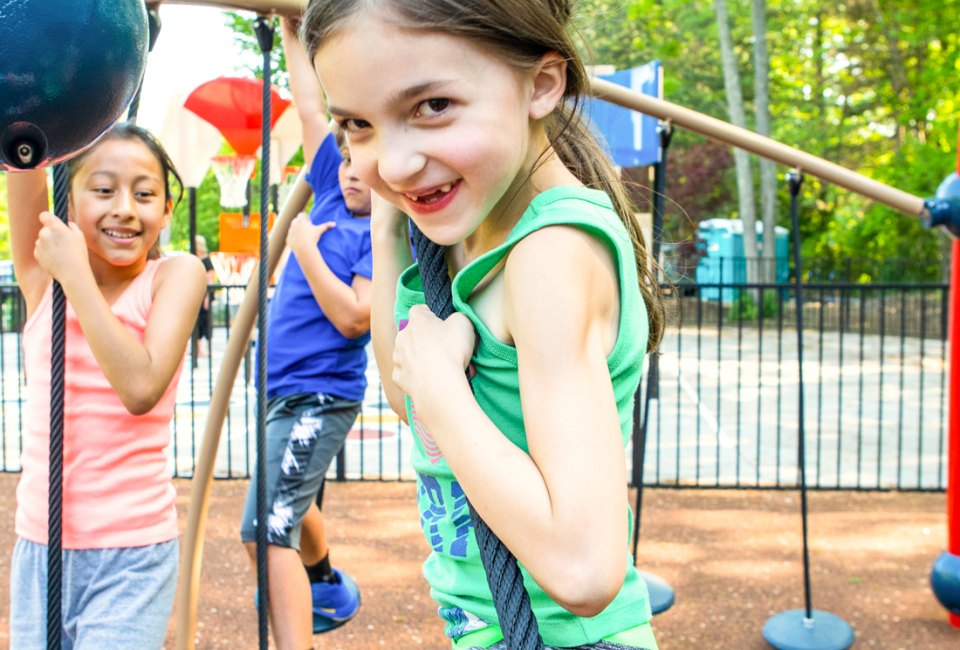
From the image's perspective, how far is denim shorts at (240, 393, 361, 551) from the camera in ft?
9.55

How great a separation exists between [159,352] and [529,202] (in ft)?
3.45

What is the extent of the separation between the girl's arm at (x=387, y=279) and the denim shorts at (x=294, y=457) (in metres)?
1.63

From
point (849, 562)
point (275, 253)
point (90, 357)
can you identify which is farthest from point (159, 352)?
point (849, 562)

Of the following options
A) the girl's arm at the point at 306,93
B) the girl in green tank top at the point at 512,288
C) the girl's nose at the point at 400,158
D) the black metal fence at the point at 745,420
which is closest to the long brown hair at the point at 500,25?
the girl in green tank top at the point at 512,288

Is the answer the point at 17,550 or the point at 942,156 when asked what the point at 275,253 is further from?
the point at 942,156

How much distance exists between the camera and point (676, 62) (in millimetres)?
26531

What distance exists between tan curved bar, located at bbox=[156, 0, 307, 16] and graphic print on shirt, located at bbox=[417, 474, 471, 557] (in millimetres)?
1257

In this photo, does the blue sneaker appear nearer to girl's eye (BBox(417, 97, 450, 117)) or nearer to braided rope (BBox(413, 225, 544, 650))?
braided rope (BBox(413, 225, 544, 650))

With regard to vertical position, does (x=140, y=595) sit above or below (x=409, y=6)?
below

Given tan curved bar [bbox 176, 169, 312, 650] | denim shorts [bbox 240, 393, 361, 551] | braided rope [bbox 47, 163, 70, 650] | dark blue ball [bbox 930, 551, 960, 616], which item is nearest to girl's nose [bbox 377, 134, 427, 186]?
braided rope [bbox 47, 163, 70, 650]

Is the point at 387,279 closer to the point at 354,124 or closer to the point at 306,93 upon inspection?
the point at 354,124

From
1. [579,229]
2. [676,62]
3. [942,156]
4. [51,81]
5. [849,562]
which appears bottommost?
[849,562]

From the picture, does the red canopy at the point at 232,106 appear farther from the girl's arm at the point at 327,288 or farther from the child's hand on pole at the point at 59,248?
the child's hand on pole at the point at 59,248

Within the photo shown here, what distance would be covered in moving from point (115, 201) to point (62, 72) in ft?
3.55
